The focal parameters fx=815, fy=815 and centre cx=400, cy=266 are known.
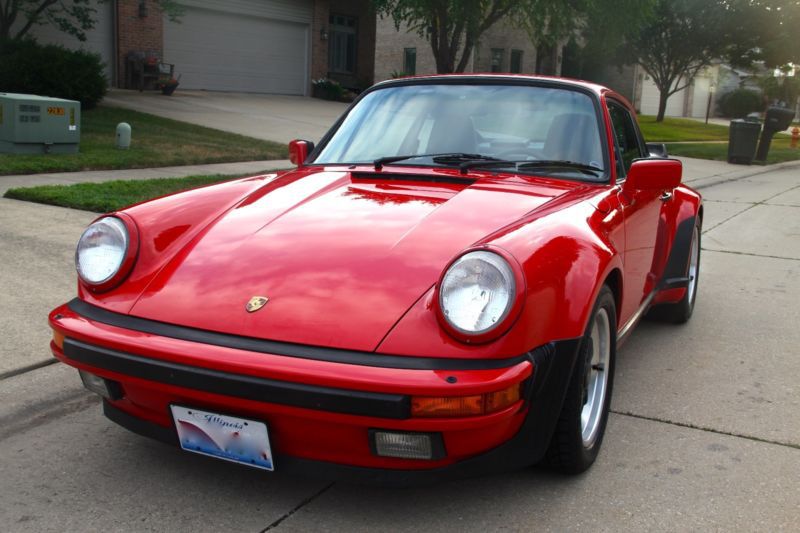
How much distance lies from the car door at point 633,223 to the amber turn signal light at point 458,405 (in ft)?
3.96

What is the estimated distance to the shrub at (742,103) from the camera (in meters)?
51.3

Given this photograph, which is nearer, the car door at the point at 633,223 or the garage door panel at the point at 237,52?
the car door at the point at 633,223

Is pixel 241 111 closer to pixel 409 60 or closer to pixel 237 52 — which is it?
pixel 237 52

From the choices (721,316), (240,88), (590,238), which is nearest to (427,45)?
(240,88)

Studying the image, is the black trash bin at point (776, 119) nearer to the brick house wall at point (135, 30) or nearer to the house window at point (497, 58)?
the brick house wall at point (135, 30)

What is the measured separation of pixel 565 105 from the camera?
3760 mm

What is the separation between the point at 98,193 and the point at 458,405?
6.48 metres

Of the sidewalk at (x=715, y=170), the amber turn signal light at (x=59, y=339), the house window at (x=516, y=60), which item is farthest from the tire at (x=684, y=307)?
Answer: the house window at (x=516, y=60)

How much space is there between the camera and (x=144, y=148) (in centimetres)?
1223

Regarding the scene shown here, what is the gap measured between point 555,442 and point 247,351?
42.8 inches

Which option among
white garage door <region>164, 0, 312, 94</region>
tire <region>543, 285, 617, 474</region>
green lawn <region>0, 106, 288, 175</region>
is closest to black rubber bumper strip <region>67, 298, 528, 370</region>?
tire <region>543, 285, 617, 474</region>

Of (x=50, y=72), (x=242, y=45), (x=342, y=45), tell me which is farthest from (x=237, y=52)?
(x=50, y=72)

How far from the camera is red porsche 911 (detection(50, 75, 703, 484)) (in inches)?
89.4

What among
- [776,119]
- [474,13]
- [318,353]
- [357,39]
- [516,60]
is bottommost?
[318,353]
